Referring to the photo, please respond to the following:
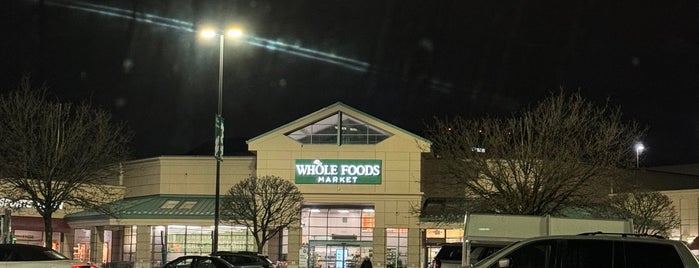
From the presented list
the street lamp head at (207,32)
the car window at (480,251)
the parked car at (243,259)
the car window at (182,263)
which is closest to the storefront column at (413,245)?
the parked car at (243,259)

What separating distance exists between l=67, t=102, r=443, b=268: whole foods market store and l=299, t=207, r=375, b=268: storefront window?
60mm

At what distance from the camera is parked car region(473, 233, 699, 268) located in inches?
413

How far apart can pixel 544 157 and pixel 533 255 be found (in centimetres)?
1769

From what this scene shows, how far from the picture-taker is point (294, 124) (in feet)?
156

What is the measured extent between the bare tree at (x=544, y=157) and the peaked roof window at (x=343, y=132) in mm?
17657

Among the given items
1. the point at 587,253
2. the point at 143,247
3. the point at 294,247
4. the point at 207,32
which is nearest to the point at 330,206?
the point at 294,247

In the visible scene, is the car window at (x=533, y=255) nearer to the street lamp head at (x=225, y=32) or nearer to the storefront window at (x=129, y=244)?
the street lamp head at (x=225, y=32)

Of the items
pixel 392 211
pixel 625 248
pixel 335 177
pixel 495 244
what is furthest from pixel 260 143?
pixel 625 248

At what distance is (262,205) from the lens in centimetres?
4231

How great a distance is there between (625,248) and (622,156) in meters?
19.3

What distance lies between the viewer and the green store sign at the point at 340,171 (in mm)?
47312

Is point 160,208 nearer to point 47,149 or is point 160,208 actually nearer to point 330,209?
point 330,209

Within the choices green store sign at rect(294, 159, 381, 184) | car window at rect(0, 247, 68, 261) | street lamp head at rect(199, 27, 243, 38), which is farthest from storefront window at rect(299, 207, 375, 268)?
car window at rect(0, 247, 68, 261)

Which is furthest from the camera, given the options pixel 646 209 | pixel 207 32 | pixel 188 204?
pixel 188 204
